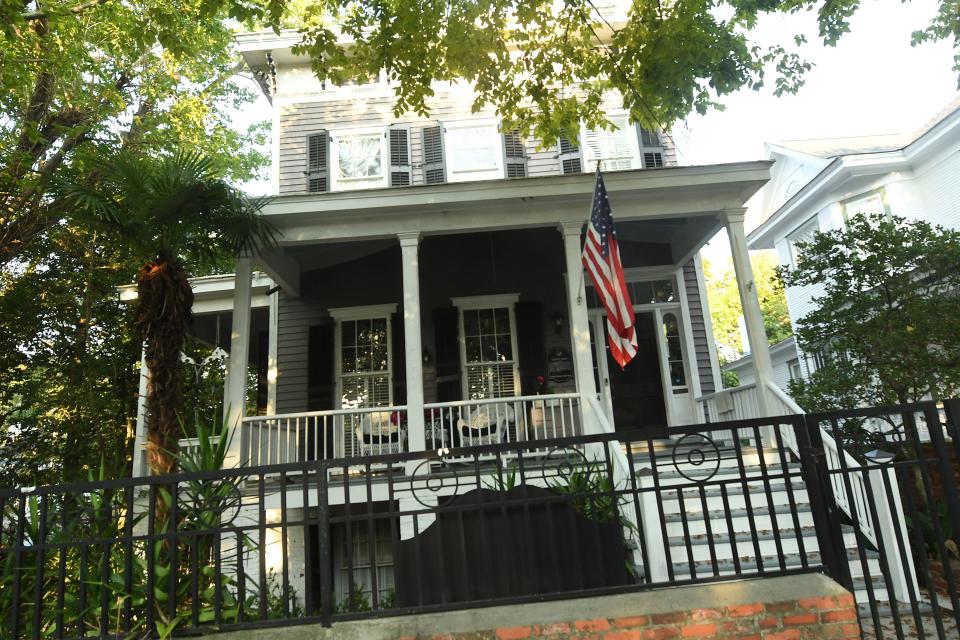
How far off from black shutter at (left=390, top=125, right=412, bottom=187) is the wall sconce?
145 inches

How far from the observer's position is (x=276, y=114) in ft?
37.9

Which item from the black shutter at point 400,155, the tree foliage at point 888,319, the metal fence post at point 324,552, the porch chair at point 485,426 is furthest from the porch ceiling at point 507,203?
the metal fence post at point 324,552

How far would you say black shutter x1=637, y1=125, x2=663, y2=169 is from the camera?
10617 mm

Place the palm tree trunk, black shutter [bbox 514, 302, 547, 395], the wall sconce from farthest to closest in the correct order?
1. the wall sconce
2. black shutter [bbox 514, 302, 547, 395]
3. the palm tree trunk

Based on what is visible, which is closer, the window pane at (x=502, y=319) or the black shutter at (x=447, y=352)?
the black shutter at (x=447, y=352)

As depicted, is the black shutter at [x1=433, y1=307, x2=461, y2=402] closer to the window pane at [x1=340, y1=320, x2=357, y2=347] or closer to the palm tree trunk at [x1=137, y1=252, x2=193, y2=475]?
the window pane at [x1=340, y1=320, x2=357, y2=347]

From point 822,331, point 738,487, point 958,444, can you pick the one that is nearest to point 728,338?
point 822,331

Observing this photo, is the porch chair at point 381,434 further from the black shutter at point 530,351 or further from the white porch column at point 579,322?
the white porch column at point 579,322

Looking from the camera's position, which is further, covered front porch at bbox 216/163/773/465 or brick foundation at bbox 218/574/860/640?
covered front porch at bbox 216/163/773/465

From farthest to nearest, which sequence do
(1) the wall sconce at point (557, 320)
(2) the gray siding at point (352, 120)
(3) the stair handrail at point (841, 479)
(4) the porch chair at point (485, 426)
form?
(2) the gray siding at point (352, 120)
(1) the wall sconce at point (557, 320)
(4) the porch chair at point (485, 426)
(3) the stair handrail at point (841, 479)

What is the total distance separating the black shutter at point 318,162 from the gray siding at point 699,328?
654cm

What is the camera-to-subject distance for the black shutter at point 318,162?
10.9 m

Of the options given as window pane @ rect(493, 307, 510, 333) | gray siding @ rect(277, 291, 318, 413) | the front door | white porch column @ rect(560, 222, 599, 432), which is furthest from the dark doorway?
gray siding @ rect(277, 291, 318, 413)

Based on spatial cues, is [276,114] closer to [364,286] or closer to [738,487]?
[364,286]
